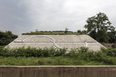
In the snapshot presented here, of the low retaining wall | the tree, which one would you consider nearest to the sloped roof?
the low retaining wall

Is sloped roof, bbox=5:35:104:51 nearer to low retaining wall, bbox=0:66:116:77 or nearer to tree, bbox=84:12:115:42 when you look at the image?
low retaining wall, bbox=0:66:116:77

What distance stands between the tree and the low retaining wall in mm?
18618

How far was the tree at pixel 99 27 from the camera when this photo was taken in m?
19.2

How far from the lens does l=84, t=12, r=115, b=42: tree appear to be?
19.2 m

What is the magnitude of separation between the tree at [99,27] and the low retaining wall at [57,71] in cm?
1862

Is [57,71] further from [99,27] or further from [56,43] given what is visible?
[99,27]

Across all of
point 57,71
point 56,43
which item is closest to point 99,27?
point 56,43

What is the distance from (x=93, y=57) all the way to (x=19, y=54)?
18.1 ft

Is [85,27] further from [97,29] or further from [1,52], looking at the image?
[1,52]

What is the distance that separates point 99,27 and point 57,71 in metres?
21.1

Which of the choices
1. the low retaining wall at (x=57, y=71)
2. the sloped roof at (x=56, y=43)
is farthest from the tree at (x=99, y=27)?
the low retaining wall at (x=57, y=71)

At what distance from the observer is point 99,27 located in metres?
19.8

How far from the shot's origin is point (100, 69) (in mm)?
2934

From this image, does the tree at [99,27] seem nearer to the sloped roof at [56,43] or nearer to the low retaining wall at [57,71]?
the sloped roof at [56,43]
